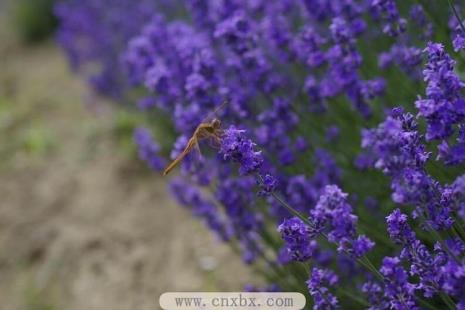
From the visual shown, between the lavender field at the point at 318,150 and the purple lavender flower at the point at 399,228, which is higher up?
the lavender field at the point at 318,150

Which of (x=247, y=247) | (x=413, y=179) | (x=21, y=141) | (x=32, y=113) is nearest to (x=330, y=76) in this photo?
(x=247, y=247)

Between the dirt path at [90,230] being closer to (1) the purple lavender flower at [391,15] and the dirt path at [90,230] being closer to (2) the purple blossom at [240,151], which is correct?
(1) the purple lavender flower at [391,15]

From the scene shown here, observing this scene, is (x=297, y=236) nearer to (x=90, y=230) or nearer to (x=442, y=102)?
(x=442, y=102)

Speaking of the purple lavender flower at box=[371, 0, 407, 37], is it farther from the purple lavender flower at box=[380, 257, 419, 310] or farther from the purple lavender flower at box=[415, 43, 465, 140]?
the purple lavender flower at box=[380, 257, 419, 310]

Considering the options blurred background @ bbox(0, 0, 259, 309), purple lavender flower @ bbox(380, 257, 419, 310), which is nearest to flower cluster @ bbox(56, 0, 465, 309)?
purple lavender flower @ bbox(380, 257, 419, 310)

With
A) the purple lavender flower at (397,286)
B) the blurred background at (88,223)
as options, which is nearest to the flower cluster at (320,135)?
the purple lavender flower at (397,286)

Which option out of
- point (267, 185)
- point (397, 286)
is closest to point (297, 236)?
point (267, 185)

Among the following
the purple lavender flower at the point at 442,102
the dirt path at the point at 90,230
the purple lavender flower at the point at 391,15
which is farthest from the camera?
the dirt path at the point at 90,230
